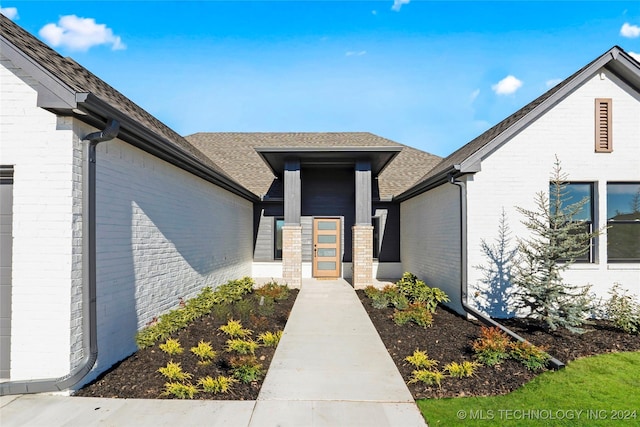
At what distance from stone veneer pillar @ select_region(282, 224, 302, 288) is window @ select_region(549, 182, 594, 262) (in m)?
7.27

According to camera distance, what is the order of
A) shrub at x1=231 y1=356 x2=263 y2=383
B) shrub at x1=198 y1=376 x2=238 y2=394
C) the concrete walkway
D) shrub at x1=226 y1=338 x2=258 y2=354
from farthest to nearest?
shrub at x1=226 y1=338 x2=258 y2=354 < shrub at x1=231 y1=356 x2=263 y2=383 < shrub at x1=198 y1=376 x2=238 y2=394 < the concrete walkway

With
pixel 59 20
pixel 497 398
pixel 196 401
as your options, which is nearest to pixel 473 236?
pixel 497 398

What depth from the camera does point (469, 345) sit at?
5.91m

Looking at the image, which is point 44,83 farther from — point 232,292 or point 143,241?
point 232,292

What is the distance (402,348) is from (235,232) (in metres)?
7.68

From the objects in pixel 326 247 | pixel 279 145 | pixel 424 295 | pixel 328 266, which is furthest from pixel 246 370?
pixel 279 145

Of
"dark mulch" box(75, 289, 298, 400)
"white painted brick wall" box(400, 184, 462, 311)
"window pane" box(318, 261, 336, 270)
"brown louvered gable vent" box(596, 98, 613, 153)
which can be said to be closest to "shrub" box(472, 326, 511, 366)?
"white painted brick wall" box(400, 184, 462, 311)

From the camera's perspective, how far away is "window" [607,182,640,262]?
7918mm

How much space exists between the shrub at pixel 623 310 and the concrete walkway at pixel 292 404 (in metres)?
5.07

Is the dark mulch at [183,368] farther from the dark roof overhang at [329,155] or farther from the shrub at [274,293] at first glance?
the dark roof overhang at [329,155]

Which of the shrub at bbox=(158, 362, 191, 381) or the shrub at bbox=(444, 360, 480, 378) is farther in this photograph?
the shrub at bbox=(444, 360, 480, 378)

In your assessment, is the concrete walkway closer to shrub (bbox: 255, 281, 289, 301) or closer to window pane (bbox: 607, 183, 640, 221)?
shrub (bbox: 255, 281, 289, 301)

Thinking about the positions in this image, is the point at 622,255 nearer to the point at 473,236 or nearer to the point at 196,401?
the point at 473,236

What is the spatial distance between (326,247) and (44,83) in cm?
1077
